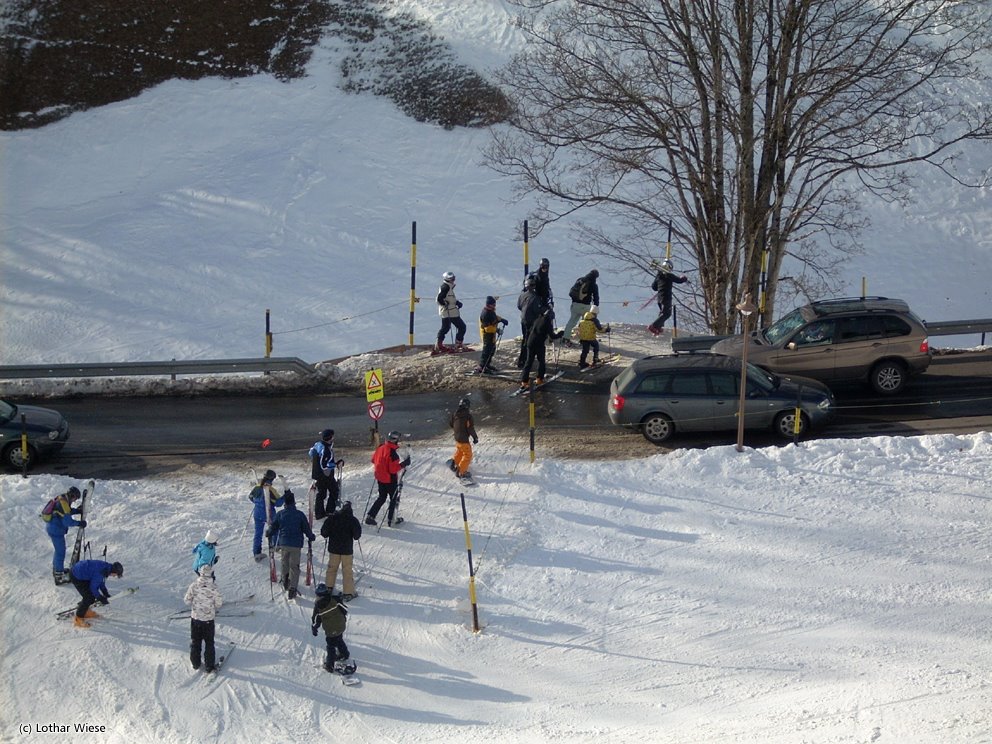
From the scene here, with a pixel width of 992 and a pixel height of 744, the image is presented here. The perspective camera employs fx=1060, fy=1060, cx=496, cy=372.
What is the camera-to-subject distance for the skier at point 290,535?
13.6 meters

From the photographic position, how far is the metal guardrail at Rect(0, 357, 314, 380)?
2203cm

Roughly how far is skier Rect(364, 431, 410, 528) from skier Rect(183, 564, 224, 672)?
10.7ft

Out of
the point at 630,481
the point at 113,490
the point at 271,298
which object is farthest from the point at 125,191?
the point at 630,481

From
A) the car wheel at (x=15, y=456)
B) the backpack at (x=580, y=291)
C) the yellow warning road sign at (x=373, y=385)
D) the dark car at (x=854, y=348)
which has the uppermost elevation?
the backpack at (x=580, y=291)

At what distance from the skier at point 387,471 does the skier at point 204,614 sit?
3.25m

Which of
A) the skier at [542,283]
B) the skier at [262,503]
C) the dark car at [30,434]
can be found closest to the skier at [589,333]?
the skier at [542,283]

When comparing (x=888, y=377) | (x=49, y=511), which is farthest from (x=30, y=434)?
(x=888, y=377)

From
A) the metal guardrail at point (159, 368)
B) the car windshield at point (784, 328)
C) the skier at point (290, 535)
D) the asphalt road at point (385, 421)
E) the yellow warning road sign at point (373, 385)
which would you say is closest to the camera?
the skier at point (290, 535)

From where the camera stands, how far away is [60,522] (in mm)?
13883

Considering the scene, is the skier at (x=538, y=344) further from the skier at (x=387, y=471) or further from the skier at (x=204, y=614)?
the skier at (x=204, y=614)

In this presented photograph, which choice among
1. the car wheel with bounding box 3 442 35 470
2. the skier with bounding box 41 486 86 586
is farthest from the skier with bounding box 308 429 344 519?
the car wheel with bounding box 3 442 35 470

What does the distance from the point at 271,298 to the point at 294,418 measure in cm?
1214

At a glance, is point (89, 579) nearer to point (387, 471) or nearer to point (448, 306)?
point (387, 471)

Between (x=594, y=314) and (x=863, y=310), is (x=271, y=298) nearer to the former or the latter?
(x=594, y=314)
